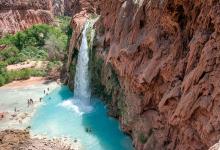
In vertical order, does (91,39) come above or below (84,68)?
above

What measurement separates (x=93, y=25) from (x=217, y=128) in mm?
25591

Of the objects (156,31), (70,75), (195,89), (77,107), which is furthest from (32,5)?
(195,89)

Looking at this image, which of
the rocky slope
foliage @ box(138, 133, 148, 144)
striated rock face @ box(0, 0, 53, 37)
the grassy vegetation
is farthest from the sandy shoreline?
foliage @ box(138, 133, 148, 144)

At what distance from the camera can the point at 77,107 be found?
35.3 metres

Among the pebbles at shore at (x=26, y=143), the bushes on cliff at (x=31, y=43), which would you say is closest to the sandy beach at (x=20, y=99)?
the pebbles at shore at (x=26, y=143)

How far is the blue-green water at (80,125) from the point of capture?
1072 inches

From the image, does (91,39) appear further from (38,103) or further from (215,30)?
(215,30)

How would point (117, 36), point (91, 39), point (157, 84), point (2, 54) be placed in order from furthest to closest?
point (2, 54)
point (91, 39)
point (117, 36)
point (157, 84)

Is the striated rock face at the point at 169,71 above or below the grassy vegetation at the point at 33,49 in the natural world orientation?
above

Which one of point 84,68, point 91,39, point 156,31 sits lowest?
point 84,68

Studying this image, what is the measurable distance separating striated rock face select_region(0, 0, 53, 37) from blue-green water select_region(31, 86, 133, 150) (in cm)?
3294

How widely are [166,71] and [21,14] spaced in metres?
52.2

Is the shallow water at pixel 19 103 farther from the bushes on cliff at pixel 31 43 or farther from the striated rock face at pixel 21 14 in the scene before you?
the striated rock face at pixel 21 14

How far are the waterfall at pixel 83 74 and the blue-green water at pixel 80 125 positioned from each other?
3.70 feet
